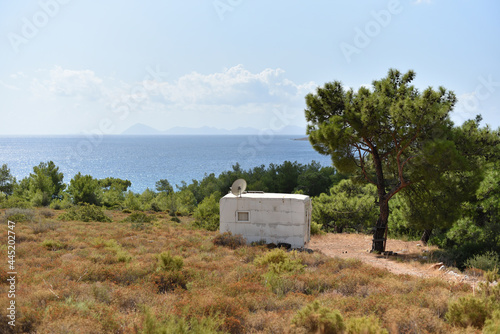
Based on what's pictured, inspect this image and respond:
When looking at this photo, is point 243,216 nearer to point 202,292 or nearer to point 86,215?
point 202,292

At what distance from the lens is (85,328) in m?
5.61

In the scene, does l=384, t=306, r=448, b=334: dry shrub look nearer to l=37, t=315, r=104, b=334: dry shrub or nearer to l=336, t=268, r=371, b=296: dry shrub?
l=336, t=268, r=371, b=296: dry shrub

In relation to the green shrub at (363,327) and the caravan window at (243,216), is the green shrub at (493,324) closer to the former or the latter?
the green shrub at (363,327)

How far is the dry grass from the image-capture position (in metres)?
6.05

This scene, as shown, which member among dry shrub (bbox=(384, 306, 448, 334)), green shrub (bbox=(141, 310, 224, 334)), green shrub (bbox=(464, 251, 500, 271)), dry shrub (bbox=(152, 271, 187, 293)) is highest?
green shrub (bbox=(141, 310, 224, 334))

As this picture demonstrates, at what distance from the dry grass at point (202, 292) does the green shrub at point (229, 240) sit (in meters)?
2.33

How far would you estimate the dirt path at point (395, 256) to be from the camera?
11164 mm

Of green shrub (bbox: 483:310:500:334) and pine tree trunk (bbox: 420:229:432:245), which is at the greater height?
green shrub (bbox: 483:310:500:334)

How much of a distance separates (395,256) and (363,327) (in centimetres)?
1014

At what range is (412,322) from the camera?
6129 millimetres

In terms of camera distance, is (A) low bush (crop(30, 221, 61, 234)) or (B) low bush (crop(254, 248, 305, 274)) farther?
(A) low bush (crop(30, 221, 61, 234))

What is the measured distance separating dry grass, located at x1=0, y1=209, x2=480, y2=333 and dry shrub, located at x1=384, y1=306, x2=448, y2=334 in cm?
2

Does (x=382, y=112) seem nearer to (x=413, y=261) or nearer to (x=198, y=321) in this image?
(x=413, y=261)

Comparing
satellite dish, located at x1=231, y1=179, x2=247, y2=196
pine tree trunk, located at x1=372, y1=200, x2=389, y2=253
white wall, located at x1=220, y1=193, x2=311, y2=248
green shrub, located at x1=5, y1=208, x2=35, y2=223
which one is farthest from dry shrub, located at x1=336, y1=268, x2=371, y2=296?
green shrub, located at x1=5, y1=208, x2=35, y2=223
